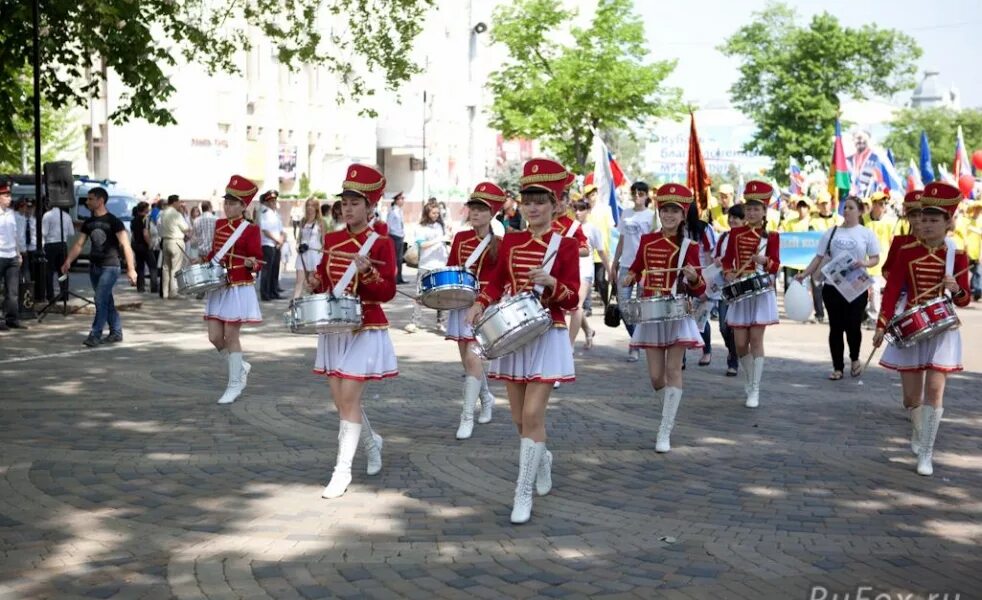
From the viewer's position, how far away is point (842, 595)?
630 cm

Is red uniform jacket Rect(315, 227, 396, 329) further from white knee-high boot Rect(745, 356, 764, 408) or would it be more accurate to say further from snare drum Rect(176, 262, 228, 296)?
white knee-high boot Rect(745, 356, 764, 408)

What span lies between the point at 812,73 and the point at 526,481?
6067 cm

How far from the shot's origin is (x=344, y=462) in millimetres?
8344

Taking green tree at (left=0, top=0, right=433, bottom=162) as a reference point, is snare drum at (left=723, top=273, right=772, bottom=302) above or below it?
below

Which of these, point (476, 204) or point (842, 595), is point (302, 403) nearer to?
point (476, 204)

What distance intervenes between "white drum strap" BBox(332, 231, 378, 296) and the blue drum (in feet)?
1.77

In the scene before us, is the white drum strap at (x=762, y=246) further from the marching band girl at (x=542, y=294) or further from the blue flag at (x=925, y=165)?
the blue flag at (x=925, y=165)

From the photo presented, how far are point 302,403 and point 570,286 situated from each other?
16.1 ft

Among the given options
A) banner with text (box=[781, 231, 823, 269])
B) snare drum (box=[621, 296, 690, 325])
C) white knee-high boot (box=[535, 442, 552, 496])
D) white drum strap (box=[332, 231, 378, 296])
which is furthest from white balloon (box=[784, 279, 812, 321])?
white drum strap (box=[332, 231, 378, 296])

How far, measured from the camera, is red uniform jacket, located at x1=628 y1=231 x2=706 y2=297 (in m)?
10.0

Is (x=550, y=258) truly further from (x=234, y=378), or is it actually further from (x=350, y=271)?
(x=234, y=378)

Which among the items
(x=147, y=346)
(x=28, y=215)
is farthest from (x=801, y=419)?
(x=28, y=215)

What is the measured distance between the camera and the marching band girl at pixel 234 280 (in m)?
11.7

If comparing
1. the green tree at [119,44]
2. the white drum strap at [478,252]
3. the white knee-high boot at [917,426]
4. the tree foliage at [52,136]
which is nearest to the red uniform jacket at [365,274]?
the white drum strap at [478,252]
